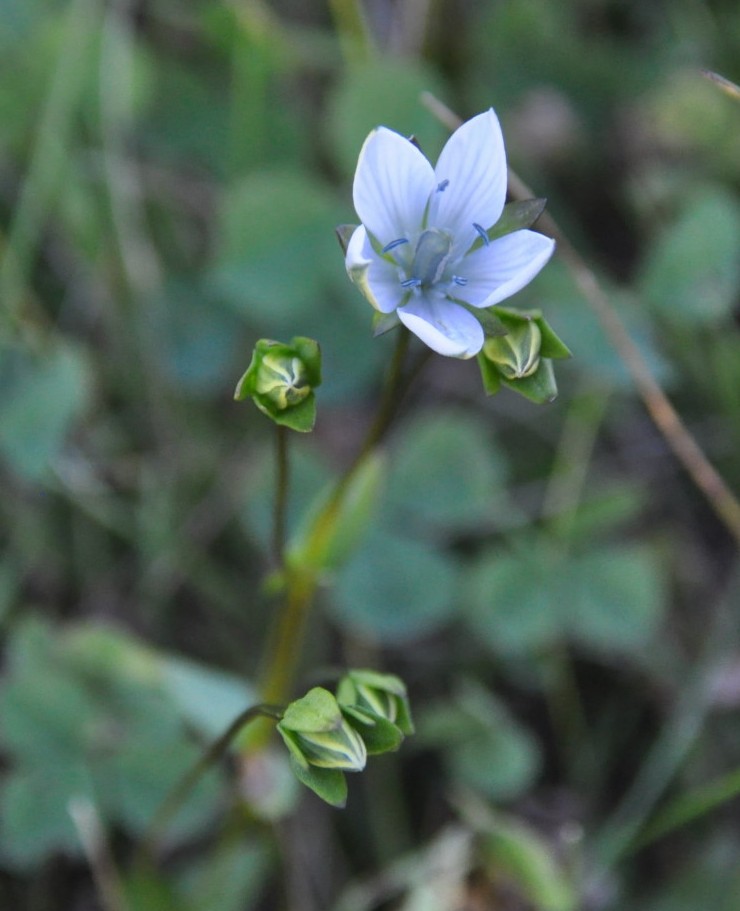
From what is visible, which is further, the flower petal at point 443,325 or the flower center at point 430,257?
the flower center at point 430,257

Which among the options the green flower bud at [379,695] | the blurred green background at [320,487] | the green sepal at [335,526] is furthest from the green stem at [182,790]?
the green sepal at [335,526]

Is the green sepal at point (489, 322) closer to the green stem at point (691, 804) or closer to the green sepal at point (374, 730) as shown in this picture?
the green sepal at point (374, 730)

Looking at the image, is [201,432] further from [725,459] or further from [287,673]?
[725,459]

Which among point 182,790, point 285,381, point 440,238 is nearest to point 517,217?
point 440,238

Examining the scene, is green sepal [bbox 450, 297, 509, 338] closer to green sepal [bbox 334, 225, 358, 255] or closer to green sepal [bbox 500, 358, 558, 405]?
Answer: green sepal [bbox 500, 358, 558, 405]

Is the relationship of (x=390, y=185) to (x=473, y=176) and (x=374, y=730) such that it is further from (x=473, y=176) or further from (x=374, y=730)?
(x=374, y=730)

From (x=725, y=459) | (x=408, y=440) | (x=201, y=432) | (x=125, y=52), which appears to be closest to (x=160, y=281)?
(x=201, y=432)
